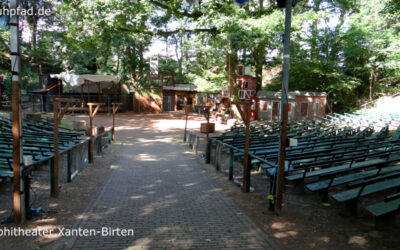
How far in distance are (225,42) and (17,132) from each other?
58.6ft

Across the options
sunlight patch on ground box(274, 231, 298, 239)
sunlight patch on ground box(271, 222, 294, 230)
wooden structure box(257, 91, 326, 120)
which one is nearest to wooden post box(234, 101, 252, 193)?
sunlight patch on ground box(271, 222, 294, 230)

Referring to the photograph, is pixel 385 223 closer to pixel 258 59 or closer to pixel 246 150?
pixel 246 150

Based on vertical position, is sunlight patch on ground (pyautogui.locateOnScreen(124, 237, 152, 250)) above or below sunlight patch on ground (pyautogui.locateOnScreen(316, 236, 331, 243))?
below

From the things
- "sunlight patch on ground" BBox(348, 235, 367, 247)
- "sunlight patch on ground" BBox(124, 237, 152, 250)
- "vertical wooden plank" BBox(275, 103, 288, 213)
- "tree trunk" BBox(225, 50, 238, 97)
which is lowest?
"sunlight patch on ground" BBox(124, 237, 152, 250)

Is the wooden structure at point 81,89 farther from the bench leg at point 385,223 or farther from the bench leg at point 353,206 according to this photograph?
the bench leg at point 385,223

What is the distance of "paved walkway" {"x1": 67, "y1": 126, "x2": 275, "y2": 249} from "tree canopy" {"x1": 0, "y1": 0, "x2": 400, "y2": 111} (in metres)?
12.8

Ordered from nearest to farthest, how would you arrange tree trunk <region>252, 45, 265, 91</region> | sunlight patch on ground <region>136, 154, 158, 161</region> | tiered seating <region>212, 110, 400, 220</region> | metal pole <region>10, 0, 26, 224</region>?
metal pole <region>10, 0, 26, 224</region> → tiered seating <region>212, 110, 400, 220</region> → sunlight patch on ground <region>136, 154, 158, 161</region> → tree trunk <region>252, 45, 265, 91</region>

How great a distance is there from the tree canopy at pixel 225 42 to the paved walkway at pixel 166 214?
12.8 meters

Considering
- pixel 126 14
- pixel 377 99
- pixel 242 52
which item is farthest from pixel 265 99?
pixel 126 14

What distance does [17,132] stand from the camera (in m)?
4.07

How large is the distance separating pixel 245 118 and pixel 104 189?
12.0 ft

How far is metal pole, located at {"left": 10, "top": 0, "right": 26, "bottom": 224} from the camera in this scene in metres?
3.99

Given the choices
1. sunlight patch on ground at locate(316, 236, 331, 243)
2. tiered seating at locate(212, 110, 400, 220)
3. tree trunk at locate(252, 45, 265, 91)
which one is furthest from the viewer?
tree trunk at locate(252, 45, 265, 91)

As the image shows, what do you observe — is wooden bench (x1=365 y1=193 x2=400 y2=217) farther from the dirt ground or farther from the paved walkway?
the paved walkway
